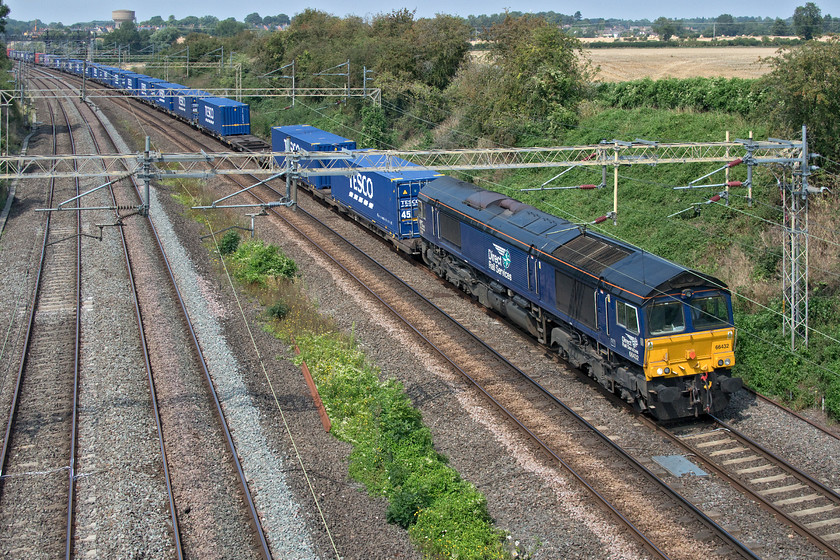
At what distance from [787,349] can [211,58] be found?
92.1 m

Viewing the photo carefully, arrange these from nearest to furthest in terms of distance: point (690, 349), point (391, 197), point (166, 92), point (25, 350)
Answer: point (690, 349), point (25, 350), point (391, 197), point (166, 92)

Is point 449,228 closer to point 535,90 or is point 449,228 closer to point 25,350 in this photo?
point 25,350

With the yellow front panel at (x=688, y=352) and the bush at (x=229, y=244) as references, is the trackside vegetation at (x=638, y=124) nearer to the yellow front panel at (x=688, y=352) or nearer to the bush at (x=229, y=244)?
the yellow front panel at (x=688, y=352)

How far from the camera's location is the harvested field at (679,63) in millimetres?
45400

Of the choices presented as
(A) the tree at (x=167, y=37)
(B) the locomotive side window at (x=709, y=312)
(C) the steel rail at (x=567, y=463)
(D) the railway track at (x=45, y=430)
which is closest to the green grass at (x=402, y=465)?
(C) the steel rail at (x=567, y=463)

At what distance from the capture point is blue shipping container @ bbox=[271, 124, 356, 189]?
34.9 meters

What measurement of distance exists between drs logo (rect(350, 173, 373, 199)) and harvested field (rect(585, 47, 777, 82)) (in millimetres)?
20363

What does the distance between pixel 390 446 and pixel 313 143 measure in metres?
22.9

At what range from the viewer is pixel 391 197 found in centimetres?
2809

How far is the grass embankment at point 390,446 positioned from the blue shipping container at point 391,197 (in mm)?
6091

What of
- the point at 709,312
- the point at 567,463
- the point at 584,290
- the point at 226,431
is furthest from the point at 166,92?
the point at 567,463

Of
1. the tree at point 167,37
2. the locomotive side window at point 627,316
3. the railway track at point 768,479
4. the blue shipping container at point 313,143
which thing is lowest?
the railway track at point 768,479

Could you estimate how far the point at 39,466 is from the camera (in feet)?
48.1

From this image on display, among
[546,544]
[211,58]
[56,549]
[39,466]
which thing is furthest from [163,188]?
[211,58]
